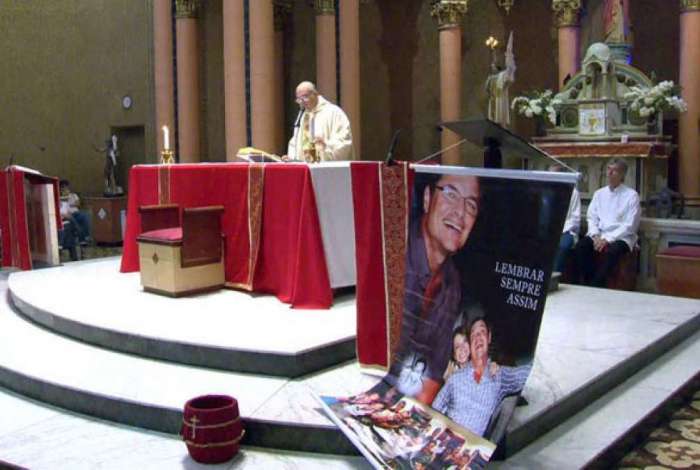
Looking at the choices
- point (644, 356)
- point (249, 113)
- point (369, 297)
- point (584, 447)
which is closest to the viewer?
point (584, 447)

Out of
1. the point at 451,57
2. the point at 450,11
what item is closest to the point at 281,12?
the point at 450,11

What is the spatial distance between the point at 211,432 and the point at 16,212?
17.5 ft

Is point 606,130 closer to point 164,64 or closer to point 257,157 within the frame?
point 257,157

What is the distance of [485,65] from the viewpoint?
12.6 meters

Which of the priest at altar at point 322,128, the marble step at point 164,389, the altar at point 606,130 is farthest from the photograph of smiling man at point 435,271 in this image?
the altar at point 606,130

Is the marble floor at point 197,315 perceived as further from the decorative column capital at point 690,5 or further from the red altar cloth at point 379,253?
the decorative column capital at point 690,5

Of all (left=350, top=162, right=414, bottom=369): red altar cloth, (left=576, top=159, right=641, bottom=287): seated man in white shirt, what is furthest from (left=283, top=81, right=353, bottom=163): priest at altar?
(left=576, top=159, right=641, bottom=287): seated man in white shirt

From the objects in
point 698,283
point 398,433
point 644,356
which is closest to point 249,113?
point 698,283

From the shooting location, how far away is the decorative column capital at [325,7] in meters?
11.2

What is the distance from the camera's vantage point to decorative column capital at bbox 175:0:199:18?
12.5m

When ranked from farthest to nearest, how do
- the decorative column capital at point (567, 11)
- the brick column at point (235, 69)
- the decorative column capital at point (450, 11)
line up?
the decorative column capital at point (450, 11), the decorative column capital at point (567, 11), the brick column at point (235, 69)

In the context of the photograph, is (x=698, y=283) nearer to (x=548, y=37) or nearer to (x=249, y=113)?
(x=249, y=113)

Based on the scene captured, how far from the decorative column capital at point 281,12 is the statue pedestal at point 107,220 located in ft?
14.8

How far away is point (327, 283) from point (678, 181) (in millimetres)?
7279
